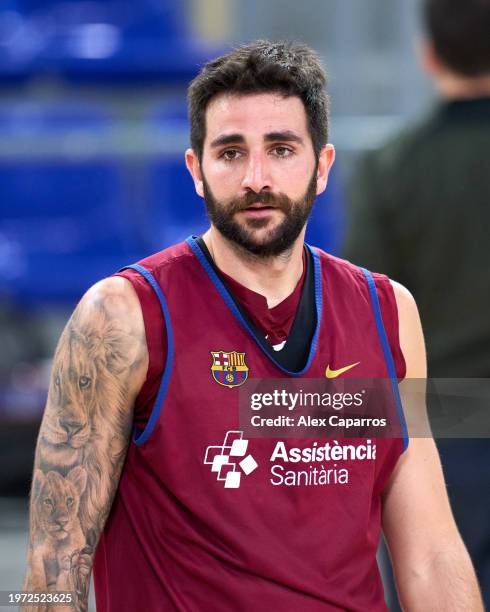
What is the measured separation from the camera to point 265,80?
320cm

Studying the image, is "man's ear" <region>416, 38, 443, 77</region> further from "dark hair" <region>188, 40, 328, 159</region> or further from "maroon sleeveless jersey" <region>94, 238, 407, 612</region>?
"maroon sleeveless jersey" <region>94, 238, 407, 612</region>

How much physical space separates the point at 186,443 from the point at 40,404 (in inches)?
229

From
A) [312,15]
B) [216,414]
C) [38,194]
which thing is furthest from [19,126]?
[216,414]

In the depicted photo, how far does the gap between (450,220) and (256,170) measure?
0.87 meters

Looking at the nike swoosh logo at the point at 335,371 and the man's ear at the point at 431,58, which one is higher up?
the man's ear at the point at 431,58

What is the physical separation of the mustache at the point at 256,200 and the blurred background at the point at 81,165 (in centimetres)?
576

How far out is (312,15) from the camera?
11266mm

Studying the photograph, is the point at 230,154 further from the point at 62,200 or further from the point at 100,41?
the point at 100,41

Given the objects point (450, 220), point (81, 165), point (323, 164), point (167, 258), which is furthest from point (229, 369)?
point (81, 165)

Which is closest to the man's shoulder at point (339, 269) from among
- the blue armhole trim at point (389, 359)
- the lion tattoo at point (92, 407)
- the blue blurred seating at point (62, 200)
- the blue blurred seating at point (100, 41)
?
the blue armhole trim at point (389, 359)

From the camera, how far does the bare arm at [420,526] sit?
3.32 metres

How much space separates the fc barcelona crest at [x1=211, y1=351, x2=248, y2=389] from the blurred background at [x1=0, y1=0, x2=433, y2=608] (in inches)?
228

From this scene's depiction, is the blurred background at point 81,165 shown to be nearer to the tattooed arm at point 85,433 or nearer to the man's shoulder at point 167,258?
the man's shoulder at point 167,258

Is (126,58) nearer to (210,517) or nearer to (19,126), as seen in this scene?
(19,126)
